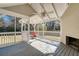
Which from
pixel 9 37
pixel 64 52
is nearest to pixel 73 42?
pixel 64 52

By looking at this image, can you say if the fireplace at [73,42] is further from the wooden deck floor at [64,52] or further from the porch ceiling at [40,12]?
the porch ceiling at [40,12]

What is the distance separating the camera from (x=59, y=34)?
116 inches

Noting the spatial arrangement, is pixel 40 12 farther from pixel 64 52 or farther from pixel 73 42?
pixel 73 42

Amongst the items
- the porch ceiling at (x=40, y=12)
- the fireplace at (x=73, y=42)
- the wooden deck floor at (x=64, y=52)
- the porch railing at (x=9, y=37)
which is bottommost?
the wooden deck floor at (x=64, y=52)

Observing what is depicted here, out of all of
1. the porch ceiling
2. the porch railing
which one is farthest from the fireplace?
the porch railing

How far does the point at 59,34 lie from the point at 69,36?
42.3 inches

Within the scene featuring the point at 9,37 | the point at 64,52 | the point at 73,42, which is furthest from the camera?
the point at 73,42

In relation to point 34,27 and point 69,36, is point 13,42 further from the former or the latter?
point 69,36

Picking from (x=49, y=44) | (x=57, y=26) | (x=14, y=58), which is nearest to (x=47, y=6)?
(x=57, y=26)

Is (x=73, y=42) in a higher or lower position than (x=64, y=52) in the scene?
higher

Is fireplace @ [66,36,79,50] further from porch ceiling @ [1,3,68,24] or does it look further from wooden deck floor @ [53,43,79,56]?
porch ceiling @ [1,3,68,24]

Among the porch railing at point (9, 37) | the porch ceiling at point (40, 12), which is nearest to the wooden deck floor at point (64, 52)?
the porch ceiling at point (40, 12)

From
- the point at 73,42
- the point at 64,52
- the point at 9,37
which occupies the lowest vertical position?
the point at 64,52

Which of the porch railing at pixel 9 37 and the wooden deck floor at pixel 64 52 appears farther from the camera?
the wooden deck floor at pixel 64 52
